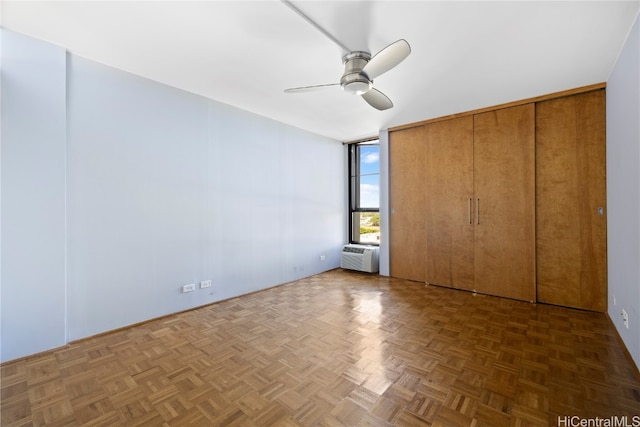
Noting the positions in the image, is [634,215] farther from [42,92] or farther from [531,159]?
[42,92]

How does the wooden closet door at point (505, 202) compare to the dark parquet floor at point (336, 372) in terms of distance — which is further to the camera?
the wooden closet door at point (505, 202)

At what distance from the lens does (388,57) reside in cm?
194

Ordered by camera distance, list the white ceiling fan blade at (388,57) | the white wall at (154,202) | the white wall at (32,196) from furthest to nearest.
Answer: the white wall at (154,202) → the white wall at (32,196) → the white ceiling fan blade at (388,57)

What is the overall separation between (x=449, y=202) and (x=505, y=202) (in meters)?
0.71

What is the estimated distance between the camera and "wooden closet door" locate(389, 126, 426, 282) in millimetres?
4461

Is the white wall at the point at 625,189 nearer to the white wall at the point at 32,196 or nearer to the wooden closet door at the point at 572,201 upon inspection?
the wooden closet door at the point at 572,201

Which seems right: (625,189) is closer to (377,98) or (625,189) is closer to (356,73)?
(377,98)

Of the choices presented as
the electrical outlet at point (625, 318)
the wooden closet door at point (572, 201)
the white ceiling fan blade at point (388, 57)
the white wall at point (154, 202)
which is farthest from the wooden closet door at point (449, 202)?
the white ceiling fan blade at point (388, 57)

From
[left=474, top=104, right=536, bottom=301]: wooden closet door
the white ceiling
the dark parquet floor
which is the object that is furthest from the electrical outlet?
the white ceiling

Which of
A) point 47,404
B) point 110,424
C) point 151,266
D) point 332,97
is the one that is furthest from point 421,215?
point 47,404

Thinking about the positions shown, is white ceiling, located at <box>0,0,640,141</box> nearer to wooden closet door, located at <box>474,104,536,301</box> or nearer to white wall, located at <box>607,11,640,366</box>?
white wall, located at <box>607,11,640,366</box>

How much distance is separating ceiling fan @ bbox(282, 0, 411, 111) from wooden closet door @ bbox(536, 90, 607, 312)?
2.29 m

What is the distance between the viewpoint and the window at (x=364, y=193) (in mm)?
5684

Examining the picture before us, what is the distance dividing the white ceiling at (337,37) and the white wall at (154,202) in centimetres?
42
